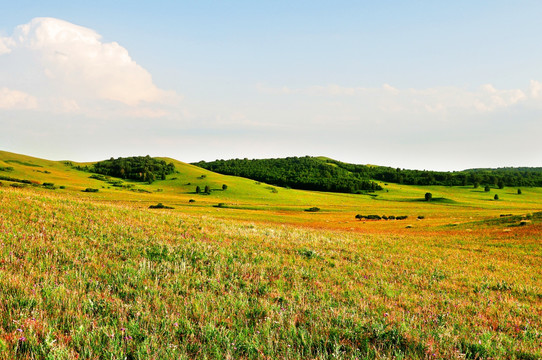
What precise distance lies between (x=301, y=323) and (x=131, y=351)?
277 centimetres

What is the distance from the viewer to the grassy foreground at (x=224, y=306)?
154 inches

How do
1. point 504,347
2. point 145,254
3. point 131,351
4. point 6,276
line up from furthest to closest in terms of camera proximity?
1. point 145,254
2. point 6,276
3. point 504,347
4. point 131,351

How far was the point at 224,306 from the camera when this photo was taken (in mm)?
5340

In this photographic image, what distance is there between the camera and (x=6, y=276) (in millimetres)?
5426

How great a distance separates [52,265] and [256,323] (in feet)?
17.7

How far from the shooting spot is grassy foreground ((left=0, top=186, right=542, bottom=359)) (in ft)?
12.9

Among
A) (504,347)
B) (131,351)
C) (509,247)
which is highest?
(131,351)

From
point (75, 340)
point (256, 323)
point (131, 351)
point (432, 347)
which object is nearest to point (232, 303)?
point (256, 323)

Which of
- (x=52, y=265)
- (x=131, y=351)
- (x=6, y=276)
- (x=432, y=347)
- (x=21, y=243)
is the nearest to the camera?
(x=131, y=351)

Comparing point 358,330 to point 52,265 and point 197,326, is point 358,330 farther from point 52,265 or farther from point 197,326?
point 52,265

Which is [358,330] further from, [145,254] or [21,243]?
[21,243]

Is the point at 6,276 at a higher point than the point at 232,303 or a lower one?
higher

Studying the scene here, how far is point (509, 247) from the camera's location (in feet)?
82.0

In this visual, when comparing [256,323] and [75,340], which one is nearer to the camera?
[75,340]
